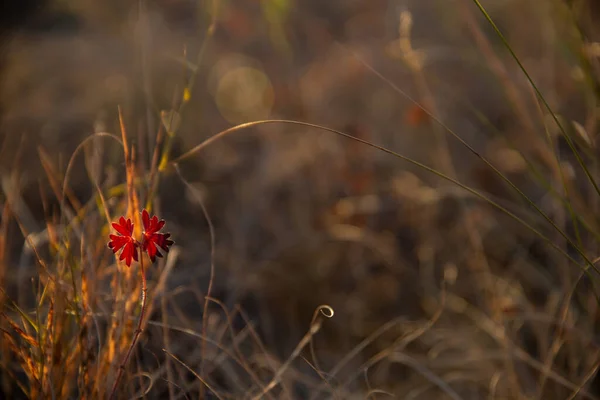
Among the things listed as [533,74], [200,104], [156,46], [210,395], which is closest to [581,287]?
[210,395]

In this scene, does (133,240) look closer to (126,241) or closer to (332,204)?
(126,241)

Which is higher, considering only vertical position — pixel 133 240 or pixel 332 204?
pixel 133 240

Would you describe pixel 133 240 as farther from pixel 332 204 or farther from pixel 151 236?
pixel 332 204

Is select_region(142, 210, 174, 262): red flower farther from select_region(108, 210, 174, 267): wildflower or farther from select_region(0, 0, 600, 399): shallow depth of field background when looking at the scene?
select_region(0, 0, 600, 399): shallow depth of field background

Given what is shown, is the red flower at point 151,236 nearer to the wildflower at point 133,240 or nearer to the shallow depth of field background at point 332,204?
the wildflower at point 133,240

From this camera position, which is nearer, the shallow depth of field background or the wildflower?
the wildflower

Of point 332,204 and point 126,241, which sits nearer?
point 126,241

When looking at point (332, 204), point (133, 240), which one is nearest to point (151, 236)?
point (133, 240)

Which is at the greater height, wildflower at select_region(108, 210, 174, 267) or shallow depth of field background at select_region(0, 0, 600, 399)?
wildflower at select_region(108, 210, 174, 267)

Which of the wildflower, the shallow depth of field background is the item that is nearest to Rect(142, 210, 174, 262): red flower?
the wildflower
